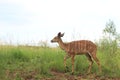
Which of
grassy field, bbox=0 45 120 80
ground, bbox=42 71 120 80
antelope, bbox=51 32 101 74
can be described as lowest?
ground, bbox=42 71 120 80

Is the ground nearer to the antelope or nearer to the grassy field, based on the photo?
the grassy field

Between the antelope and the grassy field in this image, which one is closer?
the grassy field

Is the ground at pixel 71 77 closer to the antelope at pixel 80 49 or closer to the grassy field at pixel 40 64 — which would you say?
the grassy field at pixel 40 64

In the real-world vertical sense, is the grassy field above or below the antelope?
below

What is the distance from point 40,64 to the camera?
575 inches

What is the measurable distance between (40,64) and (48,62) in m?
0.99

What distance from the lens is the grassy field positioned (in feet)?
45.6

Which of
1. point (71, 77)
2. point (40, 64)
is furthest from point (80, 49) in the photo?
point (40, 64)

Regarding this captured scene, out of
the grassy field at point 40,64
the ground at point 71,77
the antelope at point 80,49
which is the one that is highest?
the antelope at point 80,49

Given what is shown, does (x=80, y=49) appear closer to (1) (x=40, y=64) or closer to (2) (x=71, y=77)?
(2) (x=71, y=77)

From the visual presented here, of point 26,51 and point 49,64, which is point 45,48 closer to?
point 26,51

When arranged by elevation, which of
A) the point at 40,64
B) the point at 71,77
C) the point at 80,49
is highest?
the point at 80,49

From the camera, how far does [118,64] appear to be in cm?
1568

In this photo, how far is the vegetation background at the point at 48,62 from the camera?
1404 cm
